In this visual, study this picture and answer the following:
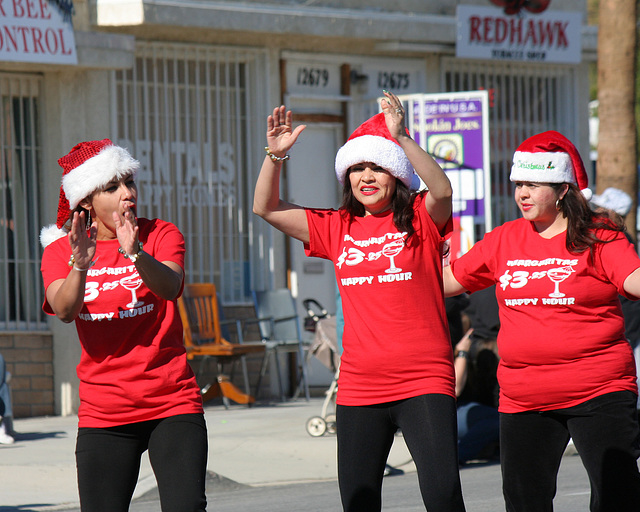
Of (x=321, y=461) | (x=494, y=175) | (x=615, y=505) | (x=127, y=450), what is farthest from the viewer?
(x=494, y=175)

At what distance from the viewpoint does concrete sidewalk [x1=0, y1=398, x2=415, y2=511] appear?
8.22 m

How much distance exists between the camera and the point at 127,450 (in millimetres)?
4398

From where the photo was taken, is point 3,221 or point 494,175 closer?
point 3,221

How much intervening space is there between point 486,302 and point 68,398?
471 cm

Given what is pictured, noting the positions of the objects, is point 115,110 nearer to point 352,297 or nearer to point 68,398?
point 68,398

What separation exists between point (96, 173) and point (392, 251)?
116cm

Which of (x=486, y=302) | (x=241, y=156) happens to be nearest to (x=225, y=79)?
(x=241, y=156)

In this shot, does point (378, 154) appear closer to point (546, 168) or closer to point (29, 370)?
point (546, 168)

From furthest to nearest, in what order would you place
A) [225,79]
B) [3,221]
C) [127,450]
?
[225,79]
[3,221]
[127,450]

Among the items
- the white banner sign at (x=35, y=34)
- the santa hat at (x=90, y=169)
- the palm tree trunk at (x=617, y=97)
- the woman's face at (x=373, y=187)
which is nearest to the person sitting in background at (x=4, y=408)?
the white banner sign at (x=35, y=34)

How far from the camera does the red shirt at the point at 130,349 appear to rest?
173 inches

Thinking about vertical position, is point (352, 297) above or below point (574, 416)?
above

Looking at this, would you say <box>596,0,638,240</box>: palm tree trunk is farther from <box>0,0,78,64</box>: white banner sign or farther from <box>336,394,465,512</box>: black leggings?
<box>336,394,465,512</box>: black leggings

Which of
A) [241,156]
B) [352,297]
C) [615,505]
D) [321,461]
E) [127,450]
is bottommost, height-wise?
[321,461]
